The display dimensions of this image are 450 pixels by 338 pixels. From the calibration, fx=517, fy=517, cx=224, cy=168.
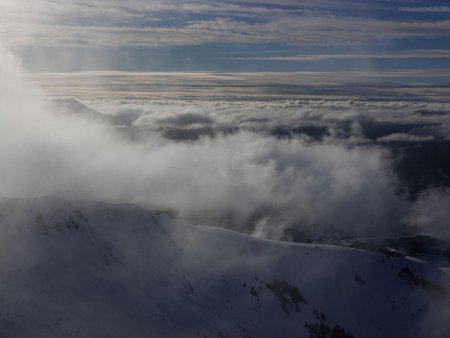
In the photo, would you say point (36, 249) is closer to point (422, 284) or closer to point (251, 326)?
point (251, 326)

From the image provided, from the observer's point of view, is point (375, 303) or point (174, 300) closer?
point (174, 300)

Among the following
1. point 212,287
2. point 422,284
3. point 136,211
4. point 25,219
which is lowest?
point 422,284

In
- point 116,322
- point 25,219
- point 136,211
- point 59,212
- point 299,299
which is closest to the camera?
point 116,322

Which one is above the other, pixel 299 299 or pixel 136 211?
pixel 136 211

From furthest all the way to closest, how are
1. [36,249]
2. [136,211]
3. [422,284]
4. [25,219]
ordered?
[422,284], [136,211], [25,219], [36,249]

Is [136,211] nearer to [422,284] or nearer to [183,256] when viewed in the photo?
[183,256]

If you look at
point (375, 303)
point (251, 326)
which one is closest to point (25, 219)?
point (251, 326)
